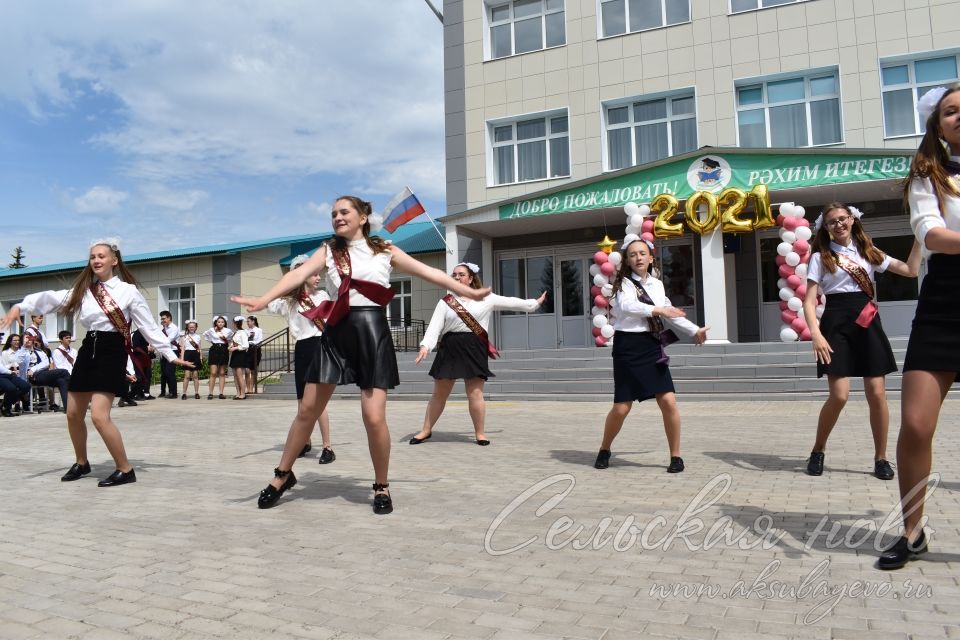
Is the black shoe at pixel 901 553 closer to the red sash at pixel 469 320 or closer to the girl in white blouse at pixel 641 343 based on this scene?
the girl in white blouse at pixel 641 343

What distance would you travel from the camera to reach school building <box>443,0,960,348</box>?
16328mm

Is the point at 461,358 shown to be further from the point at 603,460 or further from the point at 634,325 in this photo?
the point at 634,325

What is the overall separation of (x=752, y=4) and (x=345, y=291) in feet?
57.0

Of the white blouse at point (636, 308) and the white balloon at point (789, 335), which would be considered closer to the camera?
the white blouse at point (636, 308)

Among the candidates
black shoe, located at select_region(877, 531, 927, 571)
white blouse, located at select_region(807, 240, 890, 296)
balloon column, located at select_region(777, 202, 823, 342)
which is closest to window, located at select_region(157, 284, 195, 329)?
balloon column, located at select_region(777, 202, 823, 342)

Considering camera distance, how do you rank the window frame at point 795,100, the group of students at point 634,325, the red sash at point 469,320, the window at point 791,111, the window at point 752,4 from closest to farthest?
the group of students at point 634,325 < the red sash at point 469,320 < the window frame at point 795,100 < the window at point 791,111 < the window at point 752,4

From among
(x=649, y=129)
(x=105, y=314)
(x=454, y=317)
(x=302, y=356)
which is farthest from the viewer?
(x=649, y=129)

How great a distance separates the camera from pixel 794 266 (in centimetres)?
1481

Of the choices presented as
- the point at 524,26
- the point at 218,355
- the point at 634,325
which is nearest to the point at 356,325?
the point at 634,325

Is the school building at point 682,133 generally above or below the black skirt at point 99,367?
above

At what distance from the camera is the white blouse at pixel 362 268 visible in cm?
470

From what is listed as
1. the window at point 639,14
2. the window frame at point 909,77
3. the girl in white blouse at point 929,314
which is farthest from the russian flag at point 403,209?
the girl in white blouse at point 929,314

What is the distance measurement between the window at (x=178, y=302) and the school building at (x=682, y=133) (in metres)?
10.9

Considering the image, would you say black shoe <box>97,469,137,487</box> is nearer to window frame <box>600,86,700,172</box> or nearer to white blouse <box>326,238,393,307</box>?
white blouse <box>326,238,393,307</box>
